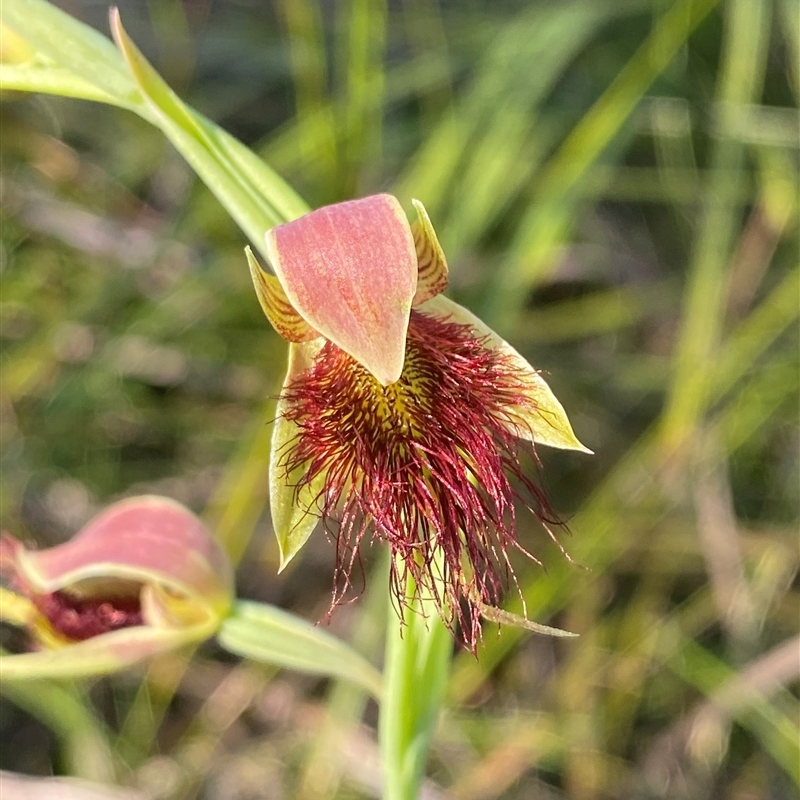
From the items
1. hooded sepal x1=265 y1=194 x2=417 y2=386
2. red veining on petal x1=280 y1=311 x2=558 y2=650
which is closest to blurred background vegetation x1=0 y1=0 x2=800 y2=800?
red veining on petal x1=280 y1=311 x2=558 y2=650

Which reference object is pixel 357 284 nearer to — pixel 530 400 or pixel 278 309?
pixel 278 309

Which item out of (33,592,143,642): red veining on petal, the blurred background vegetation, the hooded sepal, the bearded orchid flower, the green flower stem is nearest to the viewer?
the hooded sepal

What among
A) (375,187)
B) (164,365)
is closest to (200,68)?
(375,187)

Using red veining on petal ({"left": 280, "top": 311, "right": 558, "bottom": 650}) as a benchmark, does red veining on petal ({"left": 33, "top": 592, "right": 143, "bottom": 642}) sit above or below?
below

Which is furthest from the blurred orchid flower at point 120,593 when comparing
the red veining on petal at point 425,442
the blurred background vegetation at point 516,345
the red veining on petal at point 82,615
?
the blurred background vegetation at point 516,345

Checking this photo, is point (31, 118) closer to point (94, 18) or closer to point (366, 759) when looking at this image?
point (94, 18)

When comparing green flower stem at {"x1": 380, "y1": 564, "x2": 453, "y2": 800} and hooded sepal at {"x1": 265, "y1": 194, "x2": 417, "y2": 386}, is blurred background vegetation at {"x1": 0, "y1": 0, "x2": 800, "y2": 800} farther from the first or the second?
hooded sepal at {"x1": 265, "y1": 194, "x2": 417, "y2": 386}

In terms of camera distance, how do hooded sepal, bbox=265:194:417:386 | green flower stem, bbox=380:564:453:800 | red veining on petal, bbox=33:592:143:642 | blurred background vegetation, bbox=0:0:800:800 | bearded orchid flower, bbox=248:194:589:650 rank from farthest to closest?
blurred background vegetation, bbox=0:0:800:800, red veining on petal, bbox=33:592:143:642, green flower stem, bbox=380:564:453:800, bearded orchid flower, bbox=248:194:589:650, hooded sepal, bbox=265:194:417:386
